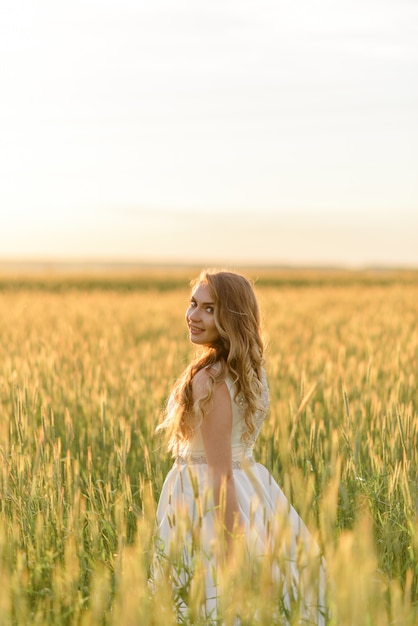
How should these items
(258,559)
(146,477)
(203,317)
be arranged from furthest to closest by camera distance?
(146,477)
(203,317)
(258,559)

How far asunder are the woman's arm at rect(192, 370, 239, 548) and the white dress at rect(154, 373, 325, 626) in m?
0.04

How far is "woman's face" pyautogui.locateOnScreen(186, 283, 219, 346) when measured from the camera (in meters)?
2.37

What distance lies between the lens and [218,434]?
7.32 feet

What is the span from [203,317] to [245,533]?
0.70 meters

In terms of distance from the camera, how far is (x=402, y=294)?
16.3 metres

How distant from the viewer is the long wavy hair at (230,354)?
2320mm

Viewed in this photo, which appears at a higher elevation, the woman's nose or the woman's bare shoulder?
the woman's nose

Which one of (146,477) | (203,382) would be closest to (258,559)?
(203,382)

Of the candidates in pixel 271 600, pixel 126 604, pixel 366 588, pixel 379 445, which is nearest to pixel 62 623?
pixel 271 600

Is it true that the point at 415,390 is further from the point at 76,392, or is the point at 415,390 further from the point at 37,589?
the point at 37,589

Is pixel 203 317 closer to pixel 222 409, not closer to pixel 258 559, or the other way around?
pixel 222 409

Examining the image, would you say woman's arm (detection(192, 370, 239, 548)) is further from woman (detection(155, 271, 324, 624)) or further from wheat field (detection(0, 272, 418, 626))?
wheat field (detection(0, 272, 418, 626))

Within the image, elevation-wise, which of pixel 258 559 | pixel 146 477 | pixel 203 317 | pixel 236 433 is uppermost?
pixel 203 317

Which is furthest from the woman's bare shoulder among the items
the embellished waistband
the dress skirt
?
the dress skirt
